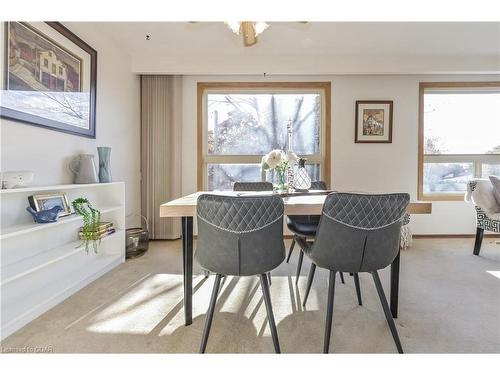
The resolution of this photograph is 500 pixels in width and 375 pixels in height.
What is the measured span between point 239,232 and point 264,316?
790 millimetres

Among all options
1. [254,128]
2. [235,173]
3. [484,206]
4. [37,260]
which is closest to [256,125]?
[254,128]

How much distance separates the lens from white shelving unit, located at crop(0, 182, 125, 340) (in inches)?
56.3

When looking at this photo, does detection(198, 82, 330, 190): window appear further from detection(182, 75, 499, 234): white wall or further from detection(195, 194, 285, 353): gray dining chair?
detection(195, 194, 285, 353): gray dining chair

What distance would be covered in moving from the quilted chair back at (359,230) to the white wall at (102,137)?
200 centimetres

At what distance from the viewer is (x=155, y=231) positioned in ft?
10.9

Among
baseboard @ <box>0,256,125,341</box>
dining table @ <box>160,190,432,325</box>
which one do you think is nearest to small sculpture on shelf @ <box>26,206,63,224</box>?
baseboard @ <box>0,256,125,341</box>

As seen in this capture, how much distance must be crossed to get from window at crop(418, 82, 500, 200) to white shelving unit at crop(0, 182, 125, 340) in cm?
410

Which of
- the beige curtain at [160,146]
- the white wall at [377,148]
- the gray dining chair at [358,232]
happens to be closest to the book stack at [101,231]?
the beige curtain at [160,146]

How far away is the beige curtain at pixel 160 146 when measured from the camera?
3.25 metres

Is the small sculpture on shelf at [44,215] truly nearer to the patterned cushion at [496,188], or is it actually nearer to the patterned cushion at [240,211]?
the patterned cushion at [240,211]

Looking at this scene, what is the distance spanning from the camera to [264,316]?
1571mm

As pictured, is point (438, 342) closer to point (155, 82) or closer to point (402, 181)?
point (402, 181)

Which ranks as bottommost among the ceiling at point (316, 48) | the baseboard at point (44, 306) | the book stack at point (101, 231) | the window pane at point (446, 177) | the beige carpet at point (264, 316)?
the beige carpet at point (264, 316)
